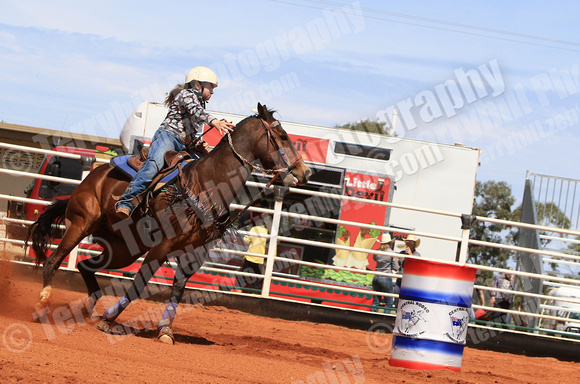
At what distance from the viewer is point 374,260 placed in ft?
39.7

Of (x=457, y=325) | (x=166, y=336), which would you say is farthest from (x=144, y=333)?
(x=457, y=325)

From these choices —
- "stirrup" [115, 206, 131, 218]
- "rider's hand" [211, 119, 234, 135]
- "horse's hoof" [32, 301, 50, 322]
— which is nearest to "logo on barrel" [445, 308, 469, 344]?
"rider's hand" [211, 119, 234, 135]

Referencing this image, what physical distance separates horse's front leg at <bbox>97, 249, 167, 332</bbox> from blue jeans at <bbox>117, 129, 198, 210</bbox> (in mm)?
554

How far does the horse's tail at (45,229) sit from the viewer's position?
289 inches

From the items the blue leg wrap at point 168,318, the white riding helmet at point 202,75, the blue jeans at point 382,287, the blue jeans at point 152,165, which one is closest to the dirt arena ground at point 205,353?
the blue leg wrap at point 168,318

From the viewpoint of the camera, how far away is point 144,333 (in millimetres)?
6438

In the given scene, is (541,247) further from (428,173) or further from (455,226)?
(428,173)

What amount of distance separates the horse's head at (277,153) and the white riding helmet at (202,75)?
61cm

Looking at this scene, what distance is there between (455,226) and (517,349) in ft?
16.7

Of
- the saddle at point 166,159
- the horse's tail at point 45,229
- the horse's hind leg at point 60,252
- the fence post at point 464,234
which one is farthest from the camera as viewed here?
the fence post at point 464,234

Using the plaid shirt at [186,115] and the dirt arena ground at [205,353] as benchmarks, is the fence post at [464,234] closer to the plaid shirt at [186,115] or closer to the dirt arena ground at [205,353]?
the dirt arena ground at [205,353]

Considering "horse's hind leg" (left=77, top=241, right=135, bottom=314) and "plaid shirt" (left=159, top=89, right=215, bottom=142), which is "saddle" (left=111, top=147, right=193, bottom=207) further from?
"horse's hind leg" (left=77, top=241, right=135, bottom=314)

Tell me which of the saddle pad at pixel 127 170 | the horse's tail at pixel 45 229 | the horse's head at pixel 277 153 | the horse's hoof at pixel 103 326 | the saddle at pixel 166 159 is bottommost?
the horse's hoof at pixel 103 326

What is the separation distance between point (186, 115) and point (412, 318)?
3115 mm
